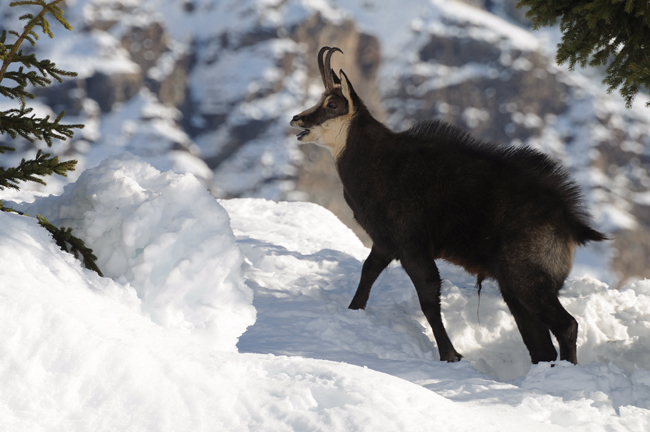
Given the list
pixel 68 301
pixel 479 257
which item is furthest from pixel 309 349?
pixel 68 301

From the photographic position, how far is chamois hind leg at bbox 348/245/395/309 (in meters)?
6.29

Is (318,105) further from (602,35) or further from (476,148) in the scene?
(602,35)

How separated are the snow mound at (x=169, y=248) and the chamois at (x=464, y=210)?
207cm

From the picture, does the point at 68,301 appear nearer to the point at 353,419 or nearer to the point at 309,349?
the point at 353,419

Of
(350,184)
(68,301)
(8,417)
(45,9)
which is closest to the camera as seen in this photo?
(8,417)

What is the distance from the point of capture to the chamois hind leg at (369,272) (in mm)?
6289

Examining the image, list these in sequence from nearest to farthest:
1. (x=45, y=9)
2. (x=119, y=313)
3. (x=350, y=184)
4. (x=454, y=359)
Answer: (x=119, y=313), (x=45, y=9), (x=454, y=359), (x=350, y=184)

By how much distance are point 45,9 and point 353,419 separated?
9.83 ft

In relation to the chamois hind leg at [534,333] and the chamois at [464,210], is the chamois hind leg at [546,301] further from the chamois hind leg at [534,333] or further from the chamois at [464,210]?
the chamois hind leg at [534,333]

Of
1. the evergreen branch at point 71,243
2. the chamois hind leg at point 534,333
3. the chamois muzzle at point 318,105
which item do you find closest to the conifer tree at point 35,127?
the evergreen branch at point 71,243

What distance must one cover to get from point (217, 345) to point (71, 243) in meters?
1.09

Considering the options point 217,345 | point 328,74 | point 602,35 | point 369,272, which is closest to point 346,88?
point 328,74

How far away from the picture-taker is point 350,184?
19.2ft

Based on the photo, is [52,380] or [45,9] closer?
[52,380]
